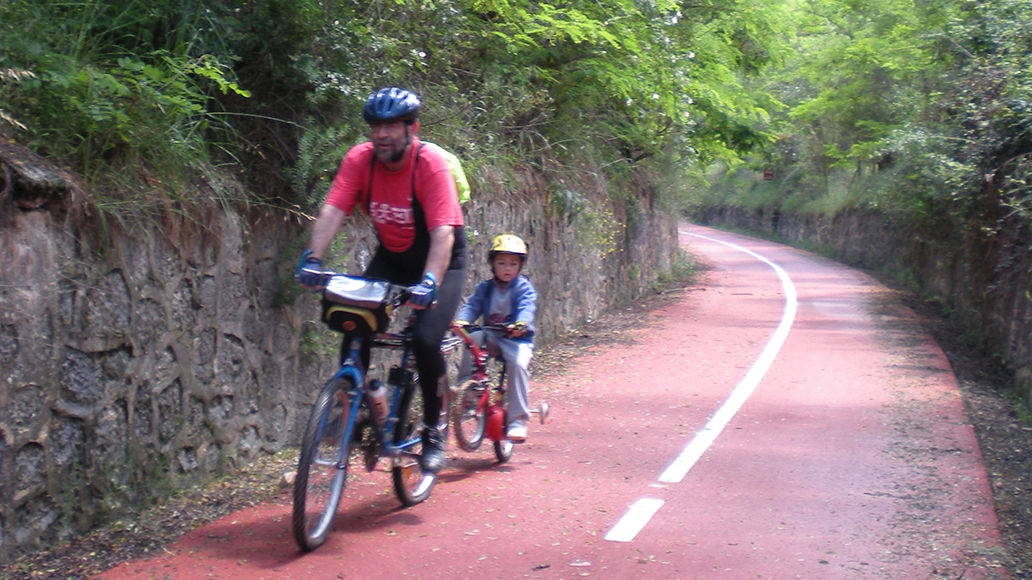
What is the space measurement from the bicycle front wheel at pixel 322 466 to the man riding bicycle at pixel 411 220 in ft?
1.91

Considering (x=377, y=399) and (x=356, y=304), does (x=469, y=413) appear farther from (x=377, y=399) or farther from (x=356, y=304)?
(x=356, y=304)

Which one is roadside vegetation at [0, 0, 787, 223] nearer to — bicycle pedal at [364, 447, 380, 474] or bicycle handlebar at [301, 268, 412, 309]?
bicycle handlebar at [301, 268, 412, 309]

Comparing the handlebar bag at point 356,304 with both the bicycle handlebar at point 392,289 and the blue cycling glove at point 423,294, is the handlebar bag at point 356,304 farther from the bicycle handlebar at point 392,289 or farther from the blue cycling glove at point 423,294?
the blue cycling glove at point 423,294

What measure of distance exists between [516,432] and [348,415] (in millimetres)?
2023

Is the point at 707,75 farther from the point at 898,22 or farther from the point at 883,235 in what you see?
the point at 883,235

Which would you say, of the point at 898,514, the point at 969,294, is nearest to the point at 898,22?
the point at 969,294

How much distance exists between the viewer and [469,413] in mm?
6887

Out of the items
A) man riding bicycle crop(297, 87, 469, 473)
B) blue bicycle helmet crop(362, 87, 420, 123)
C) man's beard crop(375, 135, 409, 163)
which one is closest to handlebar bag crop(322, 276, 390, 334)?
man riding bicycle crop(297, 87, 469, 473)

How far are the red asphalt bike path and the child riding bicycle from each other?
0.51 meters

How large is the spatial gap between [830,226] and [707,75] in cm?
2326

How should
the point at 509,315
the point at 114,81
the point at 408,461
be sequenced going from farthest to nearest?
the point at 509,315 < the point at 408,461 < the point at 114,81

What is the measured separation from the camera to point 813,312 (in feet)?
57.7

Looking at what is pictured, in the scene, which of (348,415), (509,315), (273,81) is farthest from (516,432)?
(273,81)

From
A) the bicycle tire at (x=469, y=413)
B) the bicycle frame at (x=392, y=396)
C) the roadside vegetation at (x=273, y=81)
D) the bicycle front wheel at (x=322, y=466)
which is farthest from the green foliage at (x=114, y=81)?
the bicycle tire at (x=469, y=413)
